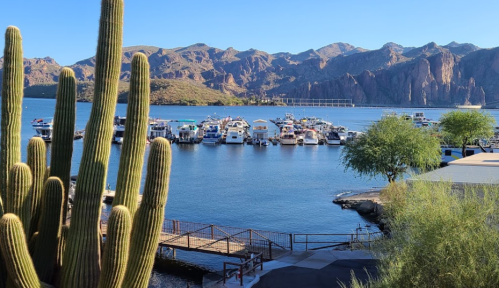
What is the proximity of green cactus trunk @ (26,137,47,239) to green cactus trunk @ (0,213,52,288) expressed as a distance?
8.36 ft

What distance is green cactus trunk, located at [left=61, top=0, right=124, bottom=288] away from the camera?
43.8 feet

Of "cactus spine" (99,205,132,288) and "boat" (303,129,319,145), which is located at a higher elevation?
"cactus spine" (99,205,132,288)

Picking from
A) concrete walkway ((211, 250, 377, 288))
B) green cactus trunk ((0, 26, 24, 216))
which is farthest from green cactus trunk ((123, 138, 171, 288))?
concrete walkway ((211, 250, 377, 288))

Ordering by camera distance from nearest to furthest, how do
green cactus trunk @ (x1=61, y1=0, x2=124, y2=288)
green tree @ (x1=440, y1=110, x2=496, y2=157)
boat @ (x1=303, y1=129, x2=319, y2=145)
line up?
1. green cactus trunk @ (x1=61, y1=0, x2=124, y2=288)
2. green tree @ (x1=440, y1=110, x2=496, y2=157)
3. boat @ (x1=303, y1=129, x2=319, y2=145)

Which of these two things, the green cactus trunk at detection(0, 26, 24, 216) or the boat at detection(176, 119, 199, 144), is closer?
the green cactus trunk at detection(0, 26, 24, 216)

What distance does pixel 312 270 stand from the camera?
22516mm

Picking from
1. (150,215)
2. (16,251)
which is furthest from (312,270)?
(16,251)

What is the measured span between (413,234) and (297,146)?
87.9 meters

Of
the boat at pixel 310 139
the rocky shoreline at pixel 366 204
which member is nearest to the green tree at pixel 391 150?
the rocky shoreline at pixel 366 204

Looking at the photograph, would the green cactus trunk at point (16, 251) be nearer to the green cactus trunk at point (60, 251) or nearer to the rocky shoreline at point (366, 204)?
the green cactus trunk at point (60, 251)

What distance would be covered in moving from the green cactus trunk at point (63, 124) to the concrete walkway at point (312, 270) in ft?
30.2

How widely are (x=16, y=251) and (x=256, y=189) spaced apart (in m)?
45.9

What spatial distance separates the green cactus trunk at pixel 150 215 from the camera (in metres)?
12.8

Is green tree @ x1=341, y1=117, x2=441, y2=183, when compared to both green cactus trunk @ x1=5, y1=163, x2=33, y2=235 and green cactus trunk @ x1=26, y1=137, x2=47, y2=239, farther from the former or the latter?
green cactus trunk @ x1=5, y1=163, x2=33, y2=235
